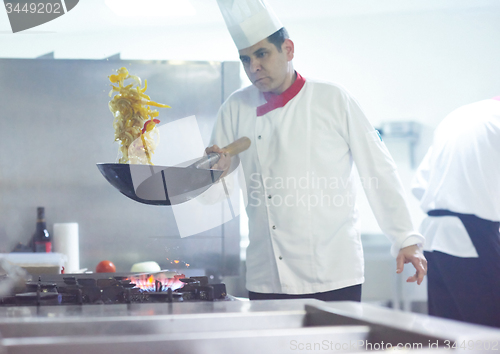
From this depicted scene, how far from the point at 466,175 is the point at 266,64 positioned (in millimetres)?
984

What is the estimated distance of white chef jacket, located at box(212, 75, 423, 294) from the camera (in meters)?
1.20

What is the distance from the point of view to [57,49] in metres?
1.83

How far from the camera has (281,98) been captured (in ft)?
4.33

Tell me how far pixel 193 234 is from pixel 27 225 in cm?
62

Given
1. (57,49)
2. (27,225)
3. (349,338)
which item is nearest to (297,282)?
(349,338)

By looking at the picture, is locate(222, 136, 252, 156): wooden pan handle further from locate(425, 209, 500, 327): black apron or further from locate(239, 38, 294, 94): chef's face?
locate(425, 209, 500, 327): black apron

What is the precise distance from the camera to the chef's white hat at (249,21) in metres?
1.29

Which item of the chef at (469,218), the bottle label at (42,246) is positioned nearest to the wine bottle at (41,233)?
the bottle label at (42,246)

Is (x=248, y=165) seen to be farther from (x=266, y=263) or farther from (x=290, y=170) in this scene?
(x=266, y=263)

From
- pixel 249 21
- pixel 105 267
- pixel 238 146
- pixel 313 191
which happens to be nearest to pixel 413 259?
pixel 313 191

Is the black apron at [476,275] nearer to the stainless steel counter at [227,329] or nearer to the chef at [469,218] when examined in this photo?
the chef at [469,218]

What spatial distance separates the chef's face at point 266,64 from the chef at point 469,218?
2.96 ft

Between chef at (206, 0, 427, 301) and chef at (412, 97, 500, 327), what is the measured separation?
27.7 inches

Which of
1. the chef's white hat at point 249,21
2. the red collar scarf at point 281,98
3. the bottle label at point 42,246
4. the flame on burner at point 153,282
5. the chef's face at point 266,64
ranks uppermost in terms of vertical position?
the chef's white hat at point 249,21
